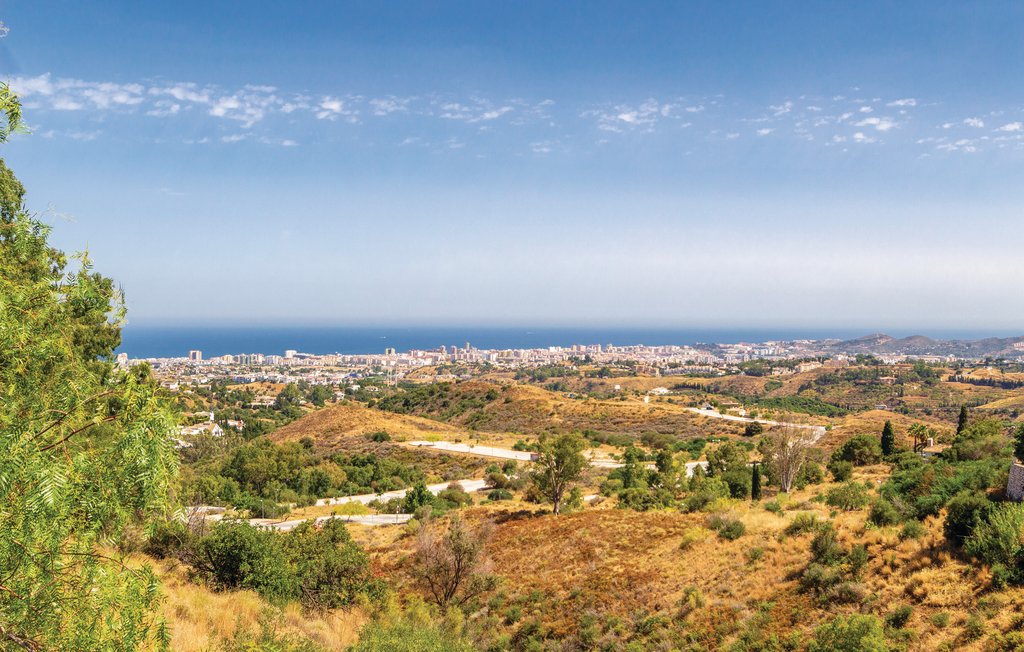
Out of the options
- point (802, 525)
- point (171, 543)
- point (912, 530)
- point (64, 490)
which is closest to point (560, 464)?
point (802, 525)

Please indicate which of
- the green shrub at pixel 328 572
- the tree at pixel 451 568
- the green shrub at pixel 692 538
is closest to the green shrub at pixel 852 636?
the green shrub at pixel 692 538

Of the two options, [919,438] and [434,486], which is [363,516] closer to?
[434,486]

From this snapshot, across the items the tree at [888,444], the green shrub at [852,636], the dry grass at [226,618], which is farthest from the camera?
the tree at [888,444]

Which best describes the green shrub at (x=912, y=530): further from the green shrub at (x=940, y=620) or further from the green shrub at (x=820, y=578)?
the green shrub at (x=940, y=620)

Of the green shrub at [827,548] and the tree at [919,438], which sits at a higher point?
the green shrub at [827,548]

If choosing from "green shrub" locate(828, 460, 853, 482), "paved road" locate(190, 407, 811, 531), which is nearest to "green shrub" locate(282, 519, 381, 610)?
"paved road" locate(190, 407, 811, 531)

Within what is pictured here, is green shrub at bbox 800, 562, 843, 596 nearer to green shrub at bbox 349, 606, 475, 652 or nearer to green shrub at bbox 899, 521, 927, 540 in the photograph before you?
green shrub at bbox 899, 521, 927, 540
